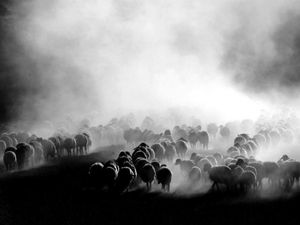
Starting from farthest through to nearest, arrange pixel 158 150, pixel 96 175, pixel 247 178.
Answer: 1. pixel 158 150
2. pixel 96 175
3. pixel 247 178

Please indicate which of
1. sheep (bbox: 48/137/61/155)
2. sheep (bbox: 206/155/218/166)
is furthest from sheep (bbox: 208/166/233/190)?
sheep (bbox: 48/137/61/155)

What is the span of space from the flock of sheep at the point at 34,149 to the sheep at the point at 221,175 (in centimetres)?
1058

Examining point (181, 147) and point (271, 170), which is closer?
point (271, 170)

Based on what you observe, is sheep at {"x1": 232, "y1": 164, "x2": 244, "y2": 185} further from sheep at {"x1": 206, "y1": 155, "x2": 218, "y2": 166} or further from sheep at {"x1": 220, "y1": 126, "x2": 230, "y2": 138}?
sheep at {"x1": 220, "y1": 126, "x2": 230, "y2": 138}

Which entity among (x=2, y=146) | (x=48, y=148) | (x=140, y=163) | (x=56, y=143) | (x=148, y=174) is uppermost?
(x=2, y=146)

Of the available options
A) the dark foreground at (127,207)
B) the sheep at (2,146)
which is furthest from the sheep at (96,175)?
the sheep at (2,146)

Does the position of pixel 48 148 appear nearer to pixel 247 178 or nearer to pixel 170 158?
pixel 170 158

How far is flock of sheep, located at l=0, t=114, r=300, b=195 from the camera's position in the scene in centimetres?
1772

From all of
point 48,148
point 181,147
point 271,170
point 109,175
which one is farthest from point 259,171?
point 48,148

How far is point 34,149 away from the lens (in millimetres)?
23688

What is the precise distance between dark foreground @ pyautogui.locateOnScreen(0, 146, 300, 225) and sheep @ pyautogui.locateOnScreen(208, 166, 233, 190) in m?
0.61

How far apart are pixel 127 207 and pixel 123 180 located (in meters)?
1.96

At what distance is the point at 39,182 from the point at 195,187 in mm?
7315

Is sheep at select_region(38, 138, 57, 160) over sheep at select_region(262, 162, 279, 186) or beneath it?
over
